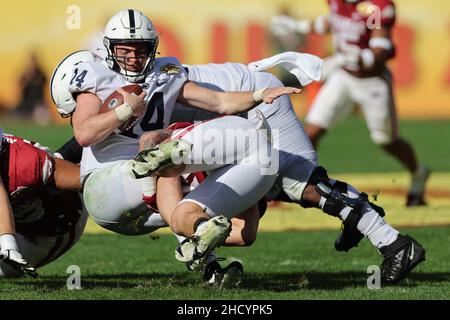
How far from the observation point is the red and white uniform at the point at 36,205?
501cm

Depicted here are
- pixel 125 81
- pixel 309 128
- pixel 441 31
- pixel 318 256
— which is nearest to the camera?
pixel 125 81

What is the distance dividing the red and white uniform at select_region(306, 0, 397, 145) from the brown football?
13.2 ft

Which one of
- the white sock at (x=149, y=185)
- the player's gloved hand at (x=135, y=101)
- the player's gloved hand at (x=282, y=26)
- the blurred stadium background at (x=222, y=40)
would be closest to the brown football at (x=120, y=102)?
the player's gloved hand at (x=135, y=101)

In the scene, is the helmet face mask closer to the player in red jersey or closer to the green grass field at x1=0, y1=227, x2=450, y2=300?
the green grass field at x1=0, y1=227, x2=450, y2=300

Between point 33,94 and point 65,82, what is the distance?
581 inches

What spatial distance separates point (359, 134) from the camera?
16.8 metres

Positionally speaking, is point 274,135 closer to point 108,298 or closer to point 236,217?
point 236,217

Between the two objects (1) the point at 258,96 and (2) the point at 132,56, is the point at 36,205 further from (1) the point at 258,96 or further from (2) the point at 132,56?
Result: (1) the point at 258,96

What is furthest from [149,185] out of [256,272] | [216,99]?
[256,272]

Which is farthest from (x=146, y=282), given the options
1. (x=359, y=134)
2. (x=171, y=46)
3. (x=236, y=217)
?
(x=171, y=46)

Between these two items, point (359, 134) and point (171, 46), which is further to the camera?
point (171, 46)

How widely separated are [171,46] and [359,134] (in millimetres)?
4190

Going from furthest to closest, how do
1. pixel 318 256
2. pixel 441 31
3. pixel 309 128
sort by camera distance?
pixel 441 31, pixel 309 128, pixel 318 256

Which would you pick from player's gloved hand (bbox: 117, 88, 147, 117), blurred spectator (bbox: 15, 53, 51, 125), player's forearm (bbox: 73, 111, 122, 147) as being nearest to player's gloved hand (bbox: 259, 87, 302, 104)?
player's gloved hand (bbox: 117, 88, 147, 117)
